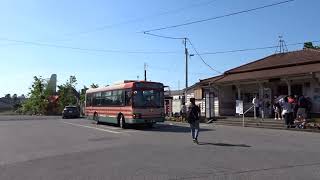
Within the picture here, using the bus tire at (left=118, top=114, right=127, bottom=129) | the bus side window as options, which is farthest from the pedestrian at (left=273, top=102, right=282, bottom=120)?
the bus tire at (left=118, top=114, right=127, bottom=129)

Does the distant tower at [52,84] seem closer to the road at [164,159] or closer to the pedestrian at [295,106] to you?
the pedestrian at [295,106]

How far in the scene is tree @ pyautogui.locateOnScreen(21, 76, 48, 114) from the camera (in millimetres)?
79700

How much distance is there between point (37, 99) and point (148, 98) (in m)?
56.9

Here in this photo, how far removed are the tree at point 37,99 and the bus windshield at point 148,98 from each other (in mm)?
54921

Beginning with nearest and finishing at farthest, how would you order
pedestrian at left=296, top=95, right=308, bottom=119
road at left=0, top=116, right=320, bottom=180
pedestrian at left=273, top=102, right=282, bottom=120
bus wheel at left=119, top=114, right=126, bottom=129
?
1. road at left=0, top=116, right=320, bottom=180
2. pedestrian at left=296, top=95, right=308, bottom=119
3. bus wheel at left=119, top=114, right=126, bottom=129
4. pedestrian at left=273, top=102, right=282, bottom=120

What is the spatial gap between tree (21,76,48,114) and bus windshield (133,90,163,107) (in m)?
54.9

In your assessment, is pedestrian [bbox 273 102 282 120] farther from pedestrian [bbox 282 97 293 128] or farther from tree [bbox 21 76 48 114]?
tree [bbox 21 76 48 114]

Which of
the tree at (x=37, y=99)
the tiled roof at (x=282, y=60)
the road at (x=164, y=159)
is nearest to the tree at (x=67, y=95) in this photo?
the tree at (x=37, y=99)

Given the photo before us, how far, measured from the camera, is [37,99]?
80.7 m

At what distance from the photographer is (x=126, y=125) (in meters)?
29.1

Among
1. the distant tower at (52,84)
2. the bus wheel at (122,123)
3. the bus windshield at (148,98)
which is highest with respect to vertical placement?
the distant tower at (52,84)

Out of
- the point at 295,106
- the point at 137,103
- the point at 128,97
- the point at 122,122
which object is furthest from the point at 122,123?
the point at 295,106

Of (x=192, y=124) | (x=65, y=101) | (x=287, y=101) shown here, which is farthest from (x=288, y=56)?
(x=65, y=101)

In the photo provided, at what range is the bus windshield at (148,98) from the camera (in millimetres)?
27266
